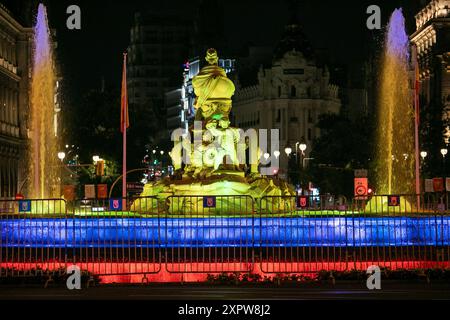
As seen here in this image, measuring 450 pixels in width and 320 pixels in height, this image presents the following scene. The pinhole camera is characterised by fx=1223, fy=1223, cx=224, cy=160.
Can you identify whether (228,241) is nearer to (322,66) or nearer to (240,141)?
(240,141)

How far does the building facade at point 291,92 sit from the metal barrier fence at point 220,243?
128357 mm

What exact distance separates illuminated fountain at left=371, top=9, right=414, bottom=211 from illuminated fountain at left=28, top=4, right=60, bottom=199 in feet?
57.3

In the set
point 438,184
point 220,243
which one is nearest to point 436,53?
point 438,184

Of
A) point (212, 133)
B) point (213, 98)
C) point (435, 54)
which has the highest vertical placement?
point (435, 54)

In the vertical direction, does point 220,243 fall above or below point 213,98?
below

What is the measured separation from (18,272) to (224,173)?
11963 mm

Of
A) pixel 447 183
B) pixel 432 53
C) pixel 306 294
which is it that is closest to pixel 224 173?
pixel 447 183

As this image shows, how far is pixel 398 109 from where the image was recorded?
60969 millimetres

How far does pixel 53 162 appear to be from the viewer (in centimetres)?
7912

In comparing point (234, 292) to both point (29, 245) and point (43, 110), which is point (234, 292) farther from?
point (43, 110)

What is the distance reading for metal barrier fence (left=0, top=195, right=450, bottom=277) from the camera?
93.6ft

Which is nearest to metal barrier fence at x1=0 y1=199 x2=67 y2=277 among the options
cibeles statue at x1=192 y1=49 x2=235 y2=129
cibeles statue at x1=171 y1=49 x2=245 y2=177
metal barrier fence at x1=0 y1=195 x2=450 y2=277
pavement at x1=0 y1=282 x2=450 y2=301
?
metal barrier fence at x1=0 y1=195 x2=450 y2=277

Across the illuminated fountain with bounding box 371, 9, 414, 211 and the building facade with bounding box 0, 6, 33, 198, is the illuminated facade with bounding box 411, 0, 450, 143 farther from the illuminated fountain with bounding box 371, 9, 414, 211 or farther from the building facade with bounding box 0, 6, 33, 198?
the building facade with bounding box 0, 6, 33, 198

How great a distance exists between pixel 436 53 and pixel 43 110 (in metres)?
40.8
